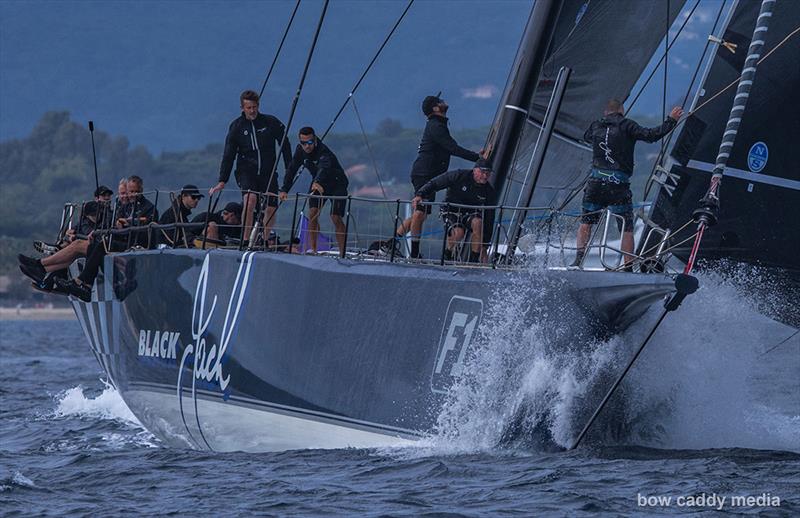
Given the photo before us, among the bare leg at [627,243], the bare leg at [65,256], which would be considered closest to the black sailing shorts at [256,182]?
the bare leg at [65,256]

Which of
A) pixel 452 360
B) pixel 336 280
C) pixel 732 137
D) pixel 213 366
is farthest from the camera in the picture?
pixel 213 366

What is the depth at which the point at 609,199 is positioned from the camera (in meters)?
9.79

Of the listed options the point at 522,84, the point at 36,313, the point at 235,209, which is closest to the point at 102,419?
the point at 235,209

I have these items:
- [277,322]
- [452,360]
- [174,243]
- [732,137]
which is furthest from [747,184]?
[174,243]

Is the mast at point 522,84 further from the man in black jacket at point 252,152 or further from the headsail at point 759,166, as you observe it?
the man in black jacket at point 252,152

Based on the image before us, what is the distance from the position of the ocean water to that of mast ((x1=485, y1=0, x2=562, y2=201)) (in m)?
1.84

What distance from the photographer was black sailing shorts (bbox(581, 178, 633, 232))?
9750 mm

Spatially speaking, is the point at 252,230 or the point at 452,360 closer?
the point at 452,360

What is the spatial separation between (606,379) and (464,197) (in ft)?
6.34

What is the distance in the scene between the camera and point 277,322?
34.5 ft

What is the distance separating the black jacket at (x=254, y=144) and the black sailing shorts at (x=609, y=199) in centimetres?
291

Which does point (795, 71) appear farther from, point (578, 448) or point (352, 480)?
point (352, 480)

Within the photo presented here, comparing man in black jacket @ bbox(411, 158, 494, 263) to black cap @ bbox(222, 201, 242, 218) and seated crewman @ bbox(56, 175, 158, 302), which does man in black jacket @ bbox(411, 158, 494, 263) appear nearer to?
black cap @ bbox(222, 201, 242, 218)

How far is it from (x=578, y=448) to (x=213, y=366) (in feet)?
Answer: 9.98
